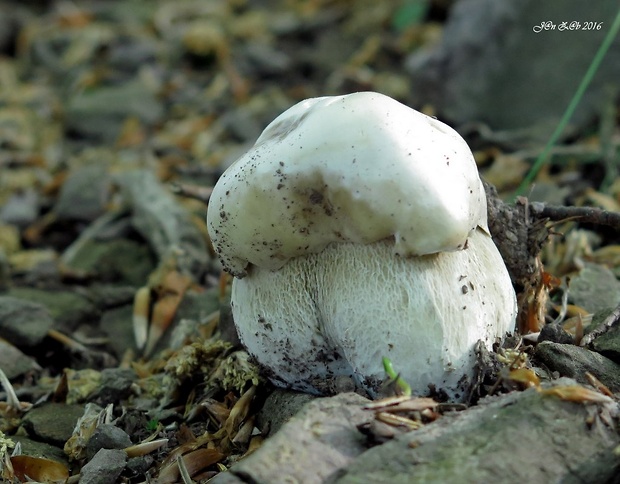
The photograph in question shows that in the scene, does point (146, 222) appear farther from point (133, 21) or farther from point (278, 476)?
point (133, 21)

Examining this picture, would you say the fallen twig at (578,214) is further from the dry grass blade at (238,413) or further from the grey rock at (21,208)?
the grey rock at (21,208)

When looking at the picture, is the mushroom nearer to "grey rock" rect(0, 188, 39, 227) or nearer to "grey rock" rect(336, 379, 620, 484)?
"grey rock" rect(336, 379, 620, 484)

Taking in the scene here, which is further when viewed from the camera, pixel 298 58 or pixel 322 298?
pixel 298 58

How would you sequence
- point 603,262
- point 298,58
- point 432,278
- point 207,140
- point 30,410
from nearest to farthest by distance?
point 432,278 → point 30,410 → point 603,262 → point 207,140 → point 298,58

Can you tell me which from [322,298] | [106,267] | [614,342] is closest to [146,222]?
[106,267]

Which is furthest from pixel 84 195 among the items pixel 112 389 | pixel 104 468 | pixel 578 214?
pixel 578 214

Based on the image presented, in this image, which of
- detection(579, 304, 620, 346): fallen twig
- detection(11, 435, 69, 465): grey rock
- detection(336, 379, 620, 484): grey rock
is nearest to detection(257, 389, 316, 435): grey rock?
detection(336, 379, 620, 484): grey rock
